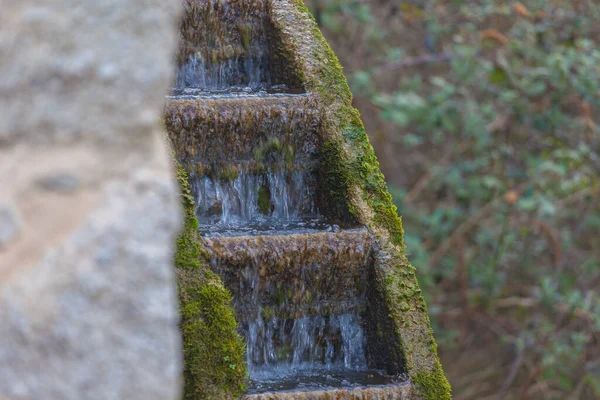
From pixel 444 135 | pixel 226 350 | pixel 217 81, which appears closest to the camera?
pixel 226 350

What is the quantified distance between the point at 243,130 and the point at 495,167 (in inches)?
168

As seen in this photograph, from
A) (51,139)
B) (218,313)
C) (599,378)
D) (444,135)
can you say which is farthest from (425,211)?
(51,139)

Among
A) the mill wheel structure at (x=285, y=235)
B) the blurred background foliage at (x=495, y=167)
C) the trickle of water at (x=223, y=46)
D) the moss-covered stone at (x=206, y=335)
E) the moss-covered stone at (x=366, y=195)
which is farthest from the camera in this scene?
the blurred background foliage at (x=495, y=167)

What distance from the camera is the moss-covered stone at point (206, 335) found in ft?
7.89

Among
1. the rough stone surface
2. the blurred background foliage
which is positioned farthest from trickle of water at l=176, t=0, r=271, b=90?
the rough stone surface

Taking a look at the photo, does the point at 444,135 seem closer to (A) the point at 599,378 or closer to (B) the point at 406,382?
(A) the point at 599,378

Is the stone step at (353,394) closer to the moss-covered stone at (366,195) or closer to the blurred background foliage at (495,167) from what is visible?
the moss-covered stone at (366,195)

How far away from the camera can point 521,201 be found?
5.69 metres

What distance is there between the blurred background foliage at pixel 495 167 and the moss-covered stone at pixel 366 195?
221cm

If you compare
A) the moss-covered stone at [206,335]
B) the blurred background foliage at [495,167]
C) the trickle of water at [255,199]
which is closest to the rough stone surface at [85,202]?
the moss-covered stone at [206,335]

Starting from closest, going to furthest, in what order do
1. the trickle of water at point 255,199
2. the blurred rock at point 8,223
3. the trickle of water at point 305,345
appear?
the blurred rock at point 8,223, the trickle of water at point 305,345, the trickle of water at point 255,199

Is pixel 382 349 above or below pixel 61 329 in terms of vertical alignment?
below

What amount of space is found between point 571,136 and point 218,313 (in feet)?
15.7

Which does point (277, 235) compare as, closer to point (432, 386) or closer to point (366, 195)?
point (366, 195)
